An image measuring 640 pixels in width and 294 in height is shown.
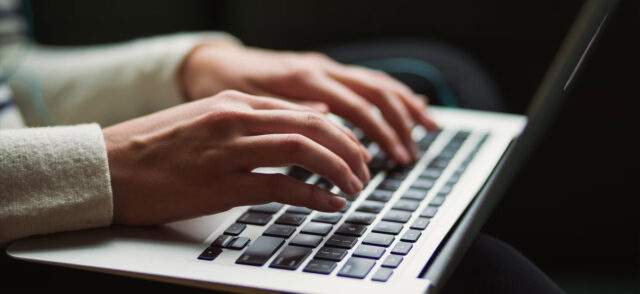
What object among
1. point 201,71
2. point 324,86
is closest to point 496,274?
point 324,86

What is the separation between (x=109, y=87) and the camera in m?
0.91

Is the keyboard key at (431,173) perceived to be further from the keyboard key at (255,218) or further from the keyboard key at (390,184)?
the keyboard key at (255,218)

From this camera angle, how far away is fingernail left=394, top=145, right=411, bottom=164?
2.31 ft

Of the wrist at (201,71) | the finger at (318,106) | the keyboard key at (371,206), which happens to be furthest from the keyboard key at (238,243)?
the wrist at (201,71)

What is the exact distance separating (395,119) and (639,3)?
277mm

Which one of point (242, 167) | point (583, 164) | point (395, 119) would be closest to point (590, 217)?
point (583, 164)

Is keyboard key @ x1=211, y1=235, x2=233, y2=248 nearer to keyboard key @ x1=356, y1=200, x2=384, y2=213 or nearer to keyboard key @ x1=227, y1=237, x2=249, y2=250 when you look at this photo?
keyboard key @ x1=227, y1=237, x2=249, y2=250

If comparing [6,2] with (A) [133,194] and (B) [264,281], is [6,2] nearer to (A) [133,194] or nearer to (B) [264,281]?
(A) [133,194]

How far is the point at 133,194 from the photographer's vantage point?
561 mm

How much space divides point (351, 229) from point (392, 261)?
0.21ft

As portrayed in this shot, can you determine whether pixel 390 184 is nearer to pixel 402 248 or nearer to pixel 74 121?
pixel 402 248

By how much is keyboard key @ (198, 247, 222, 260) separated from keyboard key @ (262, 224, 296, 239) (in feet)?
0.14

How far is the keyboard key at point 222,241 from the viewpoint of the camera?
21.2 inches

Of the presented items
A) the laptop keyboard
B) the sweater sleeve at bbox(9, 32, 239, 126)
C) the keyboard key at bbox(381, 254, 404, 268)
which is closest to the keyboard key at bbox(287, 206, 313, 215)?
the laptop keyboard
